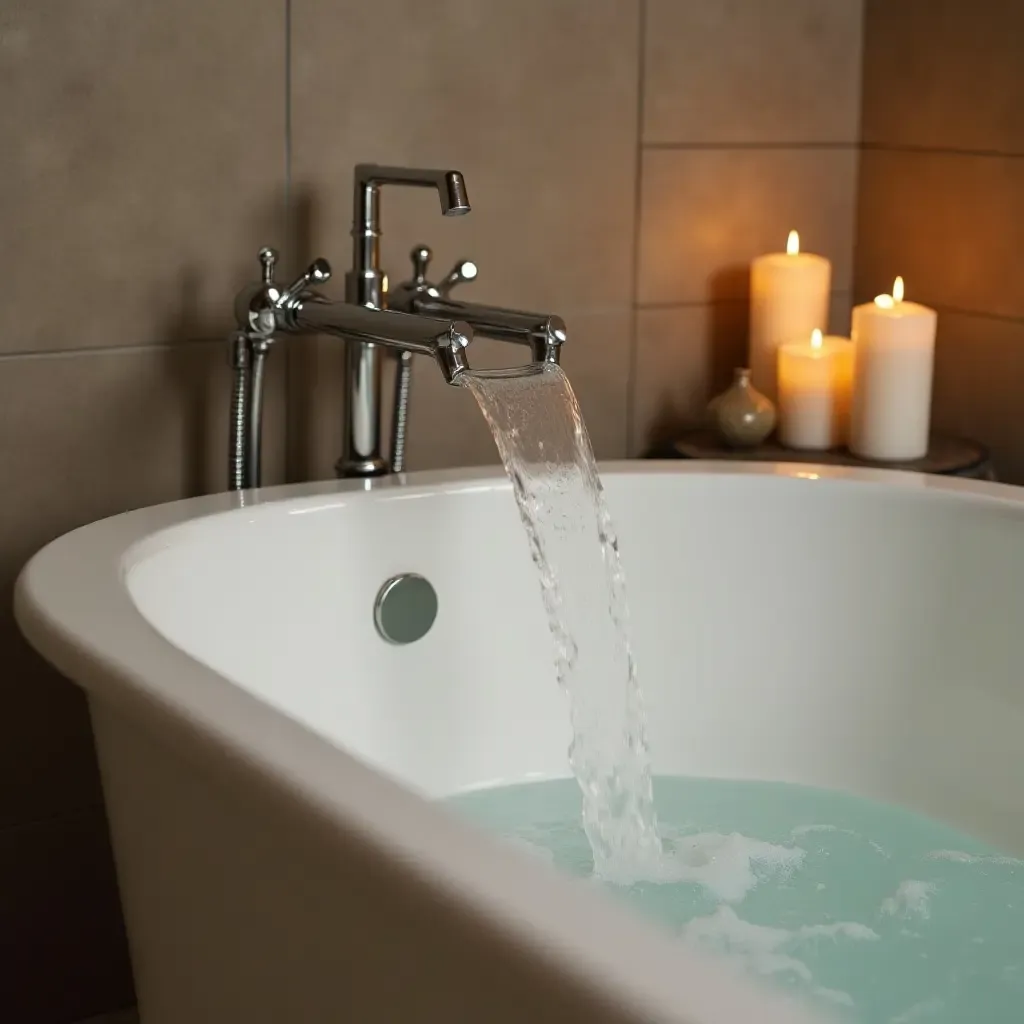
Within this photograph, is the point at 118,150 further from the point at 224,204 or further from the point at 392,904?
the point at 392,904

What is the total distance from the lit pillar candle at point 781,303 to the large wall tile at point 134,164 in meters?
0.63

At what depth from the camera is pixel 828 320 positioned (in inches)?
86.3

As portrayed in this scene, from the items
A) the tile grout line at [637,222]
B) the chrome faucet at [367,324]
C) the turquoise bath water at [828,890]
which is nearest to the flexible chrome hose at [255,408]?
the chrome faucet at [367,324]

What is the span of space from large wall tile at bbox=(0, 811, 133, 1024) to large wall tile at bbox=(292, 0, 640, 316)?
712mm

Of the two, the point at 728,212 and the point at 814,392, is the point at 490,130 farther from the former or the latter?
the point at 814,392

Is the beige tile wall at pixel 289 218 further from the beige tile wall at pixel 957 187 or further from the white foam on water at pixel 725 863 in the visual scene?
the white foam on water at pixel 725 863

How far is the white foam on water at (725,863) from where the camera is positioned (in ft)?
4.58

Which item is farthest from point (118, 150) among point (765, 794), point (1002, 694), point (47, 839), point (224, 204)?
point (1002, 694)

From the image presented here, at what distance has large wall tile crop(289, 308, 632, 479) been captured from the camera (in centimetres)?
180

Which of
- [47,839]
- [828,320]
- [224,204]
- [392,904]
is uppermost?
[224,204]

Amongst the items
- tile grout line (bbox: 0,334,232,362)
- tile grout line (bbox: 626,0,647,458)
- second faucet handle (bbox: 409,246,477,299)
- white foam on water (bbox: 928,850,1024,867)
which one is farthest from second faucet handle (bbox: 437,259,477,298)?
white foam on water (bbox: 928,850,1024,867)

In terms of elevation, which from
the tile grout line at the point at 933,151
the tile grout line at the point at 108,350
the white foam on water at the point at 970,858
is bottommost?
the white foam on water at the point at 970,858

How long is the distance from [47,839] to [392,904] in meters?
1.06

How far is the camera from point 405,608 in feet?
5.21
